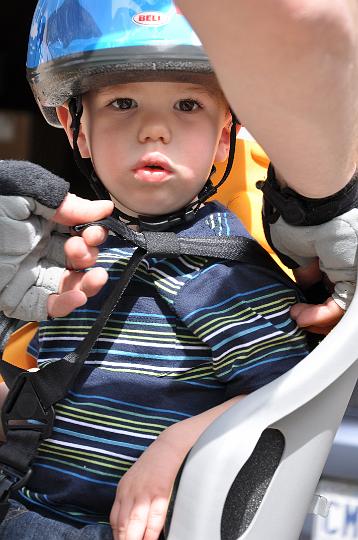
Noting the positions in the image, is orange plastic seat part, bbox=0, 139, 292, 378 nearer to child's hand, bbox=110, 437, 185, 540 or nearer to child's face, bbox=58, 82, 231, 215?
child's face, bbox=58, 82, 231, 215

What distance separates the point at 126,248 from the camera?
5.88 ft

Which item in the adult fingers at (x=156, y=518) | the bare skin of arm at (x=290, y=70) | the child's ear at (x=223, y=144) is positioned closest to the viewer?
the bare skin of arm at (x=290, y=70)

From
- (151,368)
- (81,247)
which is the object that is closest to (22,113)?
(151,368)

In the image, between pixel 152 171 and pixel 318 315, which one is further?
pixel 152 171

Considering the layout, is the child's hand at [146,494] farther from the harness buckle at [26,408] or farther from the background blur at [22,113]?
the background blur at [22,113]

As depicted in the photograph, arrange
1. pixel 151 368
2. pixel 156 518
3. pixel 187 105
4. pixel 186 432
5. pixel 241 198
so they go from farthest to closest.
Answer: pixel 241 198
pixel 187 105
pixel 151 368
pixel 186 432
pixel 156 518

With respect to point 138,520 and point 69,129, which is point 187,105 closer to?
point 69,129

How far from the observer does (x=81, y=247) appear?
1.50 metres

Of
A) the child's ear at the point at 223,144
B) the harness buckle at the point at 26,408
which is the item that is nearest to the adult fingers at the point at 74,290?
the harness buckle at the point at 26,408

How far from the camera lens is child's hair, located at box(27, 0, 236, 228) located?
5.61ft

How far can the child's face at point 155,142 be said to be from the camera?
1.73 m

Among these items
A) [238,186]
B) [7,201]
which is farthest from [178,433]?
[238,186]

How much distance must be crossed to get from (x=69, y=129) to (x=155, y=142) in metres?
0.34

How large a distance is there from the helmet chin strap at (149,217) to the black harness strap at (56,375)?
0.12m
